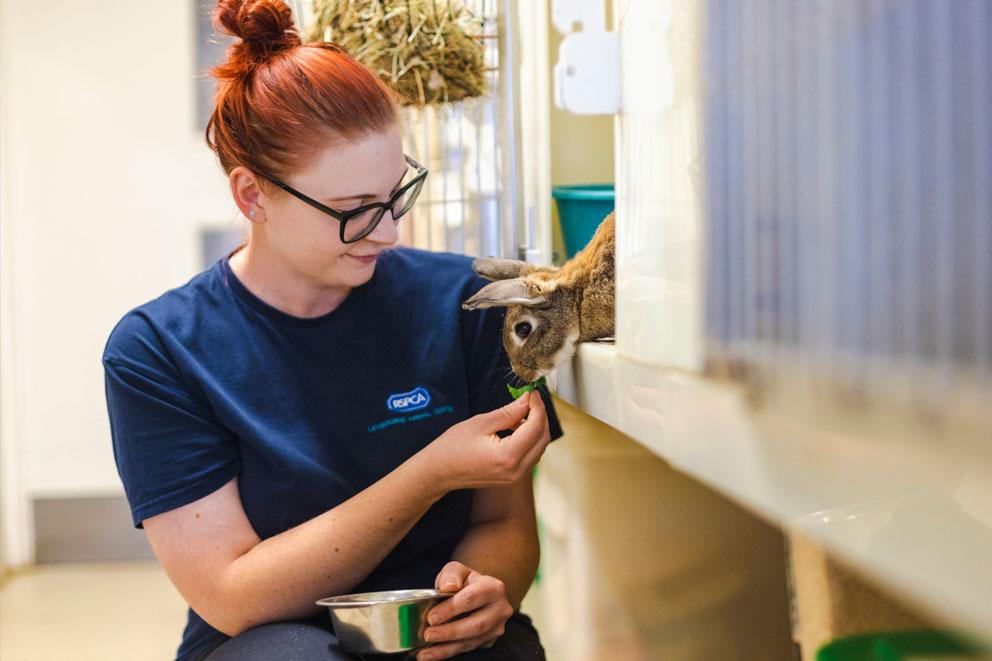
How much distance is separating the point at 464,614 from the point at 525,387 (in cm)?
30

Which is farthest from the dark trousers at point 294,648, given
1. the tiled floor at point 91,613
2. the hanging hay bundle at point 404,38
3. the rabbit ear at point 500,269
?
the tiled floor at point 91,613

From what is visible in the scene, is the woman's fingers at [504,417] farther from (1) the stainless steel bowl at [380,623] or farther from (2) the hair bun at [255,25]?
(2) the hair bun at [255,25]

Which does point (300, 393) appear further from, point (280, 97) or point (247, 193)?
point (280, 97)

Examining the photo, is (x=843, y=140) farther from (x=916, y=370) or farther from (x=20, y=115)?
(x=20, y=115)

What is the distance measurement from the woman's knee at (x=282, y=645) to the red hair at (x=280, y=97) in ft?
1.86

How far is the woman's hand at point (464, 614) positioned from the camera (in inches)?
46.8

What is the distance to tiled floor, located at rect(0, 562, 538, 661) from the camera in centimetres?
239

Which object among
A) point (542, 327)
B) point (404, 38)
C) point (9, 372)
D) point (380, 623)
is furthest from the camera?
point (9, 372)

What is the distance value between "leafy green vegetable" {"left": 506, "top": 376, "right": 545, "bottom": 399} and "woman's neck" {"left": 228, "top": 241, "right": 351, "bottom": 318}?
279mm

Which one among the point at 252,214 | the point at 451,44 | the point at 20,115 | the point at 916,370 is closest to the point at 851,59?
the point at 916,370

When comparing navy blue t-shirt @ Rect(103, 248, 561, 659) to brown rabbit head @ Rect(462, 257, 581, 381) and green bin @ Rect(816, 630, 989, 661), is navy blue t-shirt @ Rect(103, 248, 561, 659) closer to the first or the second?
brown rabbit head @ Rect(462, 257, 581, 381)

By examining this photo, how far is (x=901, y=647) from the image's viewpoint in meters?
0.91

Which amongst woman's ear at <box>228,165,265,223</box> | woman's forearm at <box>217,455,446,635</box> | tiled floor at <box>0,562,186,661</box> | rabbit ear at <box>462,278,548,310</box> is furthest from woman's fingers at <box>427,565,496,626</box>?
tiled floor at <box>0,562,186,661</box>

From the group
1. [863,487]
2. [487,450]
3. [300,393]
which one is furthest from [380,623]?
[863,487]
